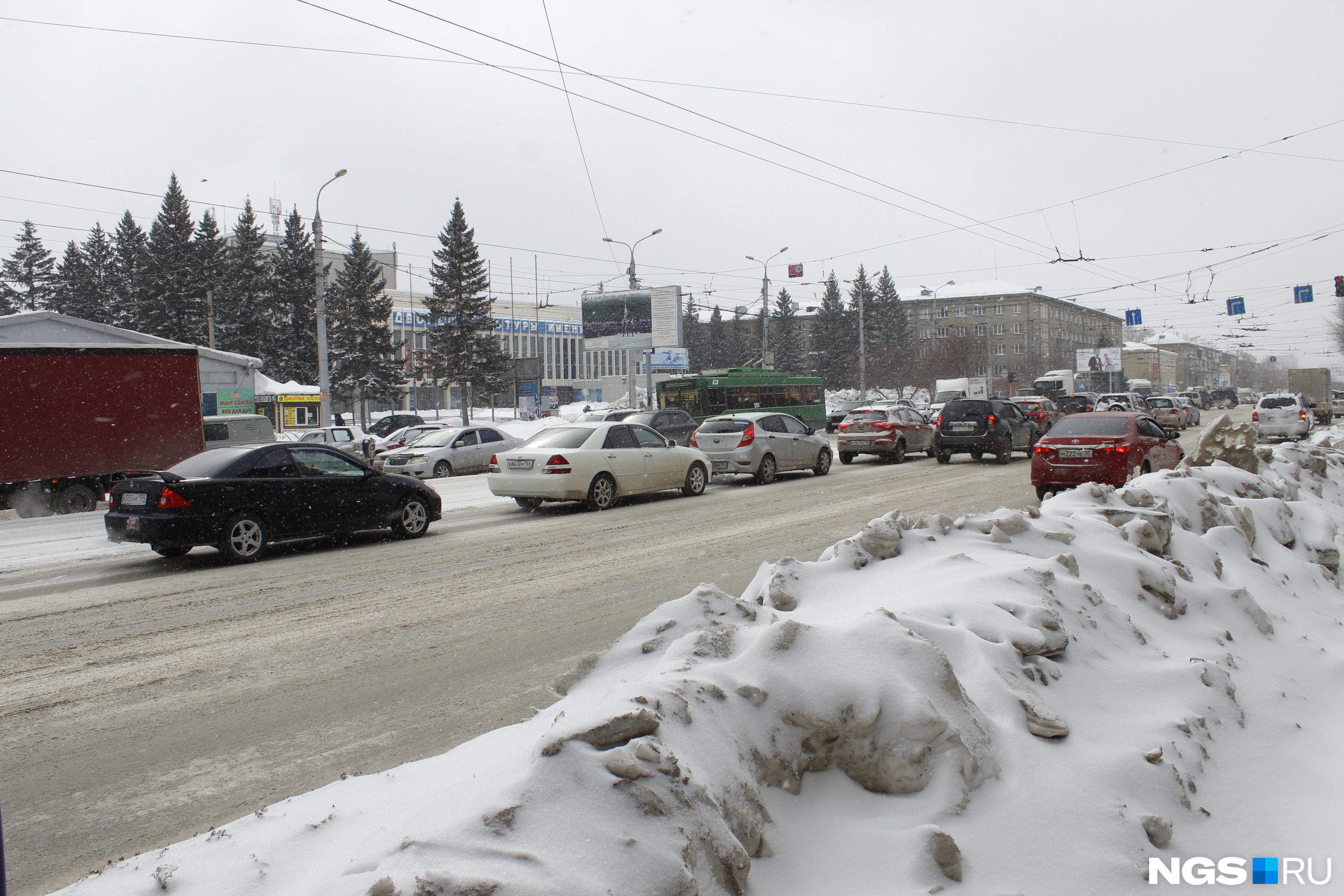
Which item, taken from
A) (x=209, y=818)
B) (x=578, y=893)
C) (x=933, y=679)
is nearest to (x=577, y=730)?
(x=578, y=893)

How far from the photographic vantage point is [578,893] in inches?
81.3

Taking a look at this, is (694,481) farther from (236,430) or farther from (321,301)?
(321,301)

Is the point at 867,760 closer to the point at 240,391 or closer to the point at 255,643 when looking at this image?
the point at 255,643

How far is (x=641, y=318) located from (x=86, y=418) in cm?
3306

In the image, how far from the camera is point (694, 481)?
611 inches

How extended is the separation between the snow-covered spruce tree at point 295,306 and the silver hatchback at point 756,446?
43.2 meters

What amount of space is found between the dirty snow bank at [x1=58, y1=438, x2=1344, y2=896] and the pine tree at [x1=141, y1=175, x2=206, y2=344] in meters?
56.3

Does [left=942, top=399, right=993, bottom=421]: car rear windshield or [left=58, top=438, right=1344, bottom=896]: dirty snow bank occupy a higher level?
[left=942, top=399, right=993, bottom=421]: car rear windshield

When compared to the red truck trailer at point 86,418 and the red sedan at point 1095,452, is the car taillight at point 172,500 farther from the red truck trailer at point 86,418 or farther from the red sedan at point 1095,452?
the red sedan at point 1095,452

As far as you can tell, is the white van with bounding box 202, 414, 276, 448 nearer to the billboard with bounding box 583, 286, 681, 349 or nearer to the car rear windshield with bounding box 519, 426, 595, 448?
the car rear windshield with bounding box 519, 426, 595, 448

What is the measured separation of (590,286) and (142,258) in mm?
29399

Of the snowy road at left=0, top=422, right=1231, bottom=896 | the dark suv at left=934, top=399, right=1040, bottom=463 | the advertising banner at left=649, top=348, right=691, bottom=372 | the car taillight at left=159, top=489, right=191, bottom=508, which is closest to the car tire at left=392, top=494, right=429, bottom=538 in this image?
the snowy road at left=0, top=422, right=1231, bottom=896

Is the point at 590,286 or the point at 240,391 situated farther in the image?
the point at 590,286

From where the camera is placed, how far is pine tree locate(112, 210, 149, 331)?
5212 cm
